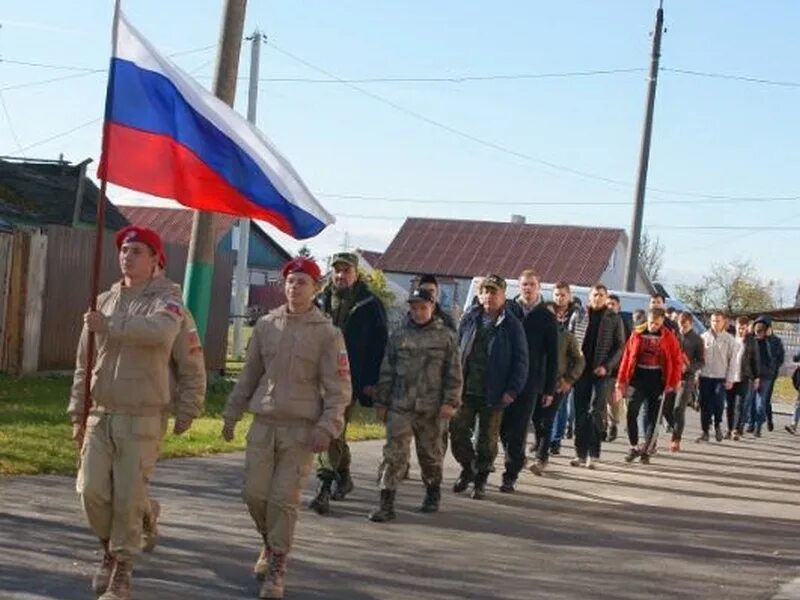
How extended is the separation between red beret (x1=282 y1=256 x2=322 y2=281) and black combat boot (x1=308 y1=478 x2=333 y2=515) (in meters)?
2.89

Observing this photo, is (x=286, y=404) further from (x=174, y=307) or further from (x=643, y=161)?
(x=643, y=161)

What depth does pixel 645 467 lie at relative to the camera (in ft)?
53.7

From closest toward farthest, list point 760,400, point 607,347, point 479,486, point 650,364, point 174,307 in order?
point 174,307
point 479,486
point 607,347
point 650,364
point 760,400

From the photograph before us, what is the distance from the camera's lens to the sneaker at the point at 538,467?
14.7m

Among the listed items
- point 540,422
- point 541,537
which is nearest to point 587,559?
point 541,537

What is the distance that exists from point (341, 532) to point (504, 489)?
329cm

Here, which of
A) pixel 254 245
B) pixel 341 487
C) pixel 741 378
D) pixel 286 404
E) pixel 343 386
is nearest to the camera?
pixel 286 404

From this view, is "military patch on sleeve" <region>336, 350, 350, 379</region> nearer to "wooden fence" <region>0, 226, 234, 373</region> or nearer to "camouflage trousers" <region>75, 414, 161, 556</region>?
"camouflage trousers" <region>75, 414, 161, 556</region>

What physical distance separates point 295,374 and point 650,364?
8.72 meters

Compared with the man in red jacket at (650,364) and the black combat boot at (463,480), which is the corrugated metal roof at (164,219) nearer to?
the man in red jacket at (650,364)

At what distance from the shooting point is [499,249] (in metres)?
75.1

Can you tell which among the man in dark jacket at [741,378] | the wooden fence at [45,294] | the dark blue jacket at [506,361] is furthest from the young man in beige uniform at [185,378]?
the man in dark jacket at [741,378]

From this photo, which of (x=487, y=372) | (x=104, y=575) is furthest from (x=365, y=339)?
(x=104, y=575)

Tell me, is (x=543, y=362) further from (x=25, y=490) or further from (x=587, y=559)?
(x=25, y=490)
